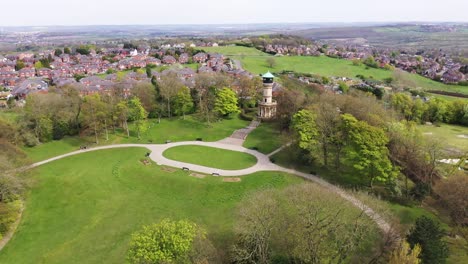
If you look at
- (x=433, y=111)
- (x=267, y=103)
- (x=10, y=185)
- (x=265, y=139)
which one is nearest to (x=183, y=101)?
(x=267, y=103)

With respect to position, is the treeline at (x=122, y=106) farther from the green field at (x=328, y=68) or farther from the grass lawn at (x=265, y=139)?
the green field at (x=328, y=68)

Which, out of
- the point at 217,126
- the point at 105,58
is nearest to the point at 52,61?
the point at 105,58

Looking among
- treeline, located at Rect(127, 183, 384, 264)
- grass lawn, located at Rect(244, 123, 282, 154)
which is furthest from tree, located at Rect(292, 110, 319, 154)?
treeline, located at Rect(127, 183, 384, 264)

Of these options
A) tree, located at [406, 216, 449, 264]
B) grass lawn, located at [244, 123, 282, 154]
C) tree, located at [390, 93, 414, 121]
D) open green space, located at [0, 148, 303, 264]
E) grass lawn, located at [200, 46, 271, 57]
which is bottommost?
open green space, located at [0, 148, 303, 264]

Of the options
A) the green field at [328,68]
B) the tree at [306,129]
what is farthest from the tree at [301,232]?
the green field at [328,68]

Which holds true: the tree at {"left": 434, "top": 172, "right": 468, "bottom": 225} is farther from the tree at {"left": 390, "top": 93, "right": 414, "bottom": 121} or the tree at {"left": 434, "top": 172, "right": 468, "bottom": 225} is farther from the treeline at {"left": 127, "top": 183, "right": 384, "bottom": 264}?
the tree at {"left": 390, "top": 93, "right": 414, "bottom": 121}
